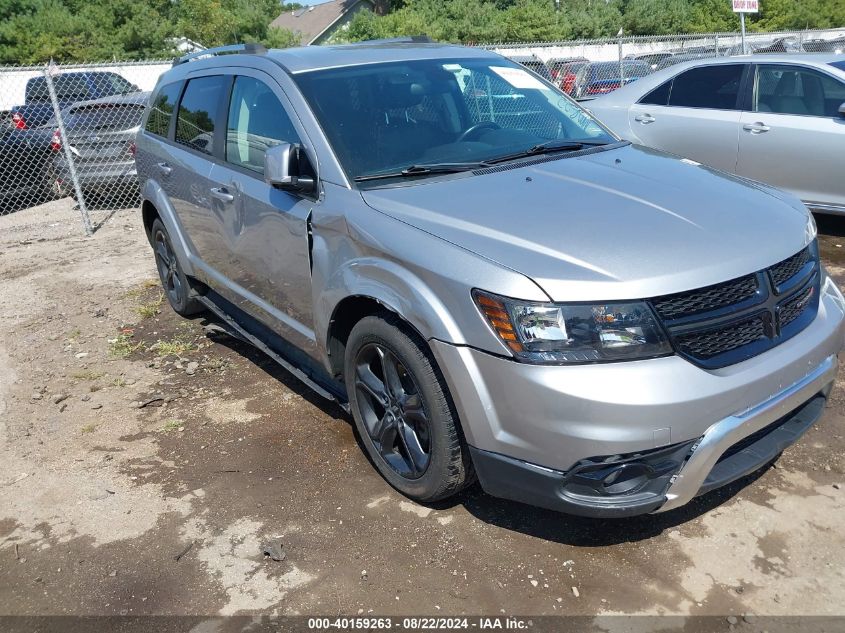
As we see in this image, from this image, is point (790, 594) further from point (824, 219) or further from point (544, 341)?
point (824, 219)

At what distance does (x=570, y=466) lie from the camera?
8.61 ft

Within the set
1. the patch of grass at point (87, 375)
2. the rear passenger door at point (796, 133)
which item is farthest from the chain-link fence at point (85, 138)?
the rear passenger door at point (796, 133)

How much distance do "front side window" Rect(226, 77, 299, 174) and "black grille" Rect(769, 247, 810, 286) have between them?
218 centimetres

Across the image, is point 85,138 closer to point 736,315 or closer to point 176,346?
point 176,346

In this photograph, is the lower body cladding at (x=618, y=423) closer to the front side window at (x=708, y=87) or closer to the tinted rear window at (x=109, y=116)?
the front side window at (x=708, y=87)

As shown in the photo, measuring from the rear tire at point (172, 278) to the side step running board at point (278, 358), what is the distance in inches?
14.5

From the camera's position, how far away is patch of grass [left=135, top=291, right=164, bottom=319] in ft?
20.6

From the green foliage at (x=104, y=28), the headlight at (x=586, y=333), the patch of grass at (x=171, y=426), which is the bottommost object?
the patch of grass at (x=171, y=426)

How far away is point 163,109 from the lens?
218 inches

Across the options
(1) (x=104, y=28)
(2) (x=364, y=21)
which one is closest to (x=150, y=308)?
(1) (x=104, y=28)

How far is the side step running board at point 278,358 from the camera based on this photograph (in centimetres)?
386

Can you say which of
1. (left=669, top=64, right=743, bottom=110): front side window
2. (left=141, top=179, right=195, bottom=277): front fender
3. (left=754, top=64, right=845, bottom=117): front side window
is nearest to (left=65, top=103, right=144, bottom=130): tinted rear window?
(left=141, top=179, right=195, bottom=277): front fender

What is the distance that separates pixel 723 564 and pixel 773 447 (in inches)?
18.9

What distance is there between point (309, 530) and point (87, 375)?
8.77ft
